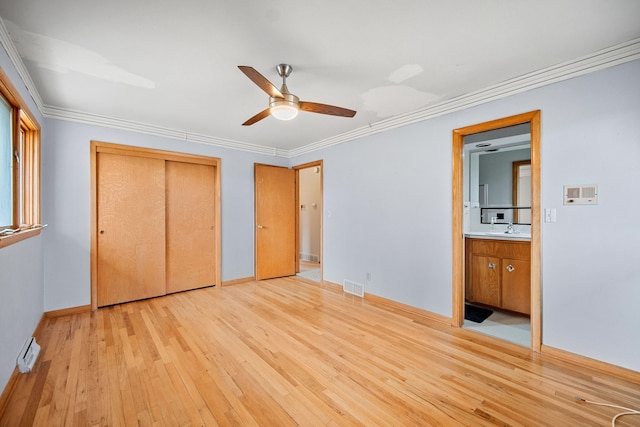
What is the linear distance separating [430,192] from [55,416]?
3.42m

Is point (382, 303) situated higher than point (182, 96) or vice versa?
point (182, 96)

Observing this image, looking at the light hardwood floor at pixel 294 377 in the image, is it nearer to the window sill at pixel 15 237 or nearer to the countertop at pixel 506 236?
the window sill at pixel 15 237

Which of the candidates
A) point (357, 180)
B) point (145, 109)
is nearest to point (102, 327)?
point (145, 109)

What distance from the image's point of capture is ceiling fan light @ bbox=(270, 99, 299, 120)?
6.68 feet

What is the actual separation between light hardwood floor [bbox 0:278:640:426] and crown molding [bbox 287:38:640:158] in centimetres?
226

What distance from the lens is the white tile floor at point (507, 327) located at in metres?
2.51

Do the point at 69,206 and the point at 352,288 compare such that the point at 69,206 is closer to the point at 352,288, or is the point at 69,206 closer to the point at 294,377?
the point at 294,377

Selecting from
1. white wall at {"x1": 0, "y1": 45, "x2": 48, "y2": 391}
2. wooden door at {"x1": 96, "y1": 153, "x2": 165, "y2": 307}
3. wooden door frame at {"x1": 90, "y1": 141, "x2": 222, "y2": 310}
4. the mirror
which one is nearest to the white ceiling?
white wall at {"x1": 0, "y1": 45, "x2": 48, "y2": 391}

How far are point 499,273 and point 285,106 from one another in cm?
301

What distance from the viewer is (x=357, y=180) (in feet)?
12.6

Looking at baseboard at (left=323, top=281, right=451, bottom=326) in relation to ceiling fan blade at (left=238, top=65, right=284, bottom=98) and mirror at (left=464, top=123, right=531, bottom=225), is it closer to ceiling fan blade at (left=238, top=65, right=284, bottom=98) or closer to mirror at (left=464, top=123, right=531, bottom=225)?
mirror at (left=464, top=123, right=531, bottom=225)

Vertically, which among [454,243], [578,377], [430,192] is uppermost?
[430,192]

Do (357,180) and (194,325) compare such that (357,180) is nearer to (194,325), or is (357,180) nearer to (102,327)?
(194,325)

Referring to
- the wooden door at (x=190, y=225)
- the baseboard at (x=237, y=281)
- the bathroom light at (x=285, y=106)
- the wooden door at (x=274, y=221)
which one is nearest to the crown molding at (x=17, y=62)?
the wooden door at (x=190, y=225)
